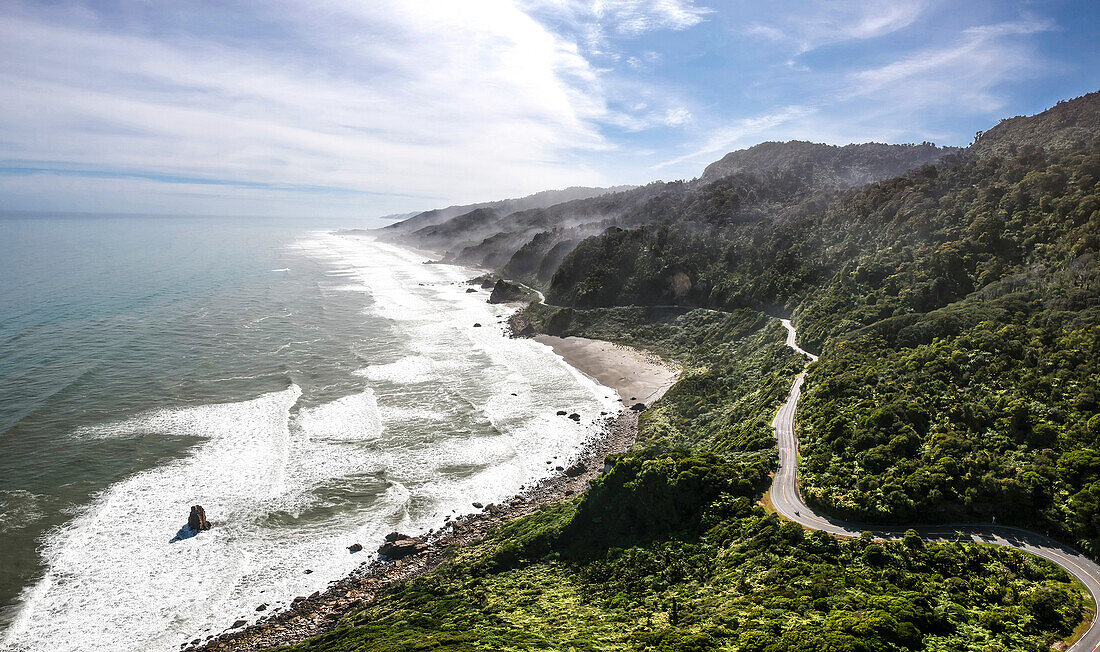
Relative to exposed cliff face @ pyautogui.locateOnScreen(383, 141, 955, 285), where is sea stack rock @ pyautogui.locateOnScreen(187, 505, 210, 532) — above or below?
below

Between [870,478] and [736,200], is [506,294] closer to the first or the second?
[736,200]

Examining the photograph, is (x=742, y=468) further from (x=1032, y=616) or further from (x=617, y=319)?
(x=617, y=319)

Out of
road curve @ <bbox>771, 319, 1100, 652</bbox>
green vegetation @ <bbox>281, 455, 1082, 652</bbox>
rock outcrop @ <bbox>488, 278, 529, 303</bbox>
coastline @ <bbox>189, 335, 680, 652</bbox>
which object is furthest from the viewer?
rock outcrop @ <bbox>488, 278, 529, 303</bbox>

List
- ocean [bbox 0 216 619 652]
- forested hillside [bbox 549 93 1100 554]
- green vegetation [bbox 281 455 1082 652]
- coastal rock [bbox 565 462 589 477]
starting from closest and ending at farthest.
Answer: green vegetation [bbox 281 455 1082 652] < forested hillside [bbox 549 93 1100 554] < ocean [bbox 0 216 619 652] < coastal rock [bbox 565 462 589 477]

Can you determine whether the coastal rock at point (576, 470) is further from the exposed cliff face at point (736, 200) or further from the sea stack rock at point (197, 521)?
the exposed cliff face at point (736, 200)

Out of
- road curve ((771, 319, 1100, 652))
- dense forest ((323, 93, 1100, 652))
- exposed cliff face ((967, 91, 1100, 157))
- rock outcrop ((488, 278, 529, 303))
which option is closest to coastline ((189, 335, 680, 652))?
dense forest ((323, 93, 1100, 652))

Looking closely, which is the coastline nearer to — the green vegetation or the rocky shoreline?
the rocky shoreline

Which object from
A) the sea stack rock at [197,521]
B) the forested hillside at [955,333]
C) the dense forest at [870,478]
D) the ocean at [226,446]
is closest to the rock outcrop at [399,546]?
the ocean at [226,446]

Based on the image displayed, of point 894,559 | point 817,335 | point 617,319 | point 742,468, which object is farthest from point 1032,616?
point 617,319
